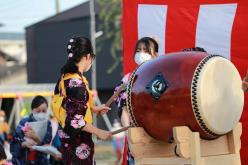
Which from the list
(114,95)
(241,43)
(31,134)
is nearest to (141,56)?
(114,95)

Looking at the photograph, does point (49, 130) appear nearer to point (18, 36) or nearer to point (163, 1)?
point (163, 1)

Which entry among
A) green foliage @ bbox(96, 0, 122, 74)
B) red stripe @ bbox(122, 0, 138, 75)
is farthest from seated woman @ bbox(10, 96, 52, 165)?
green foliage @ bbox(96, 0, 122, 74)

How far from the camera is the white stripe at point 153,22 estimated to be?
4895mm

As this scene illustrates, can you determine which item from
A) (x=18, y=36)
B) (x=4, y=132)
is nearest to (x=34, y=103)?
(x=4, y=132)

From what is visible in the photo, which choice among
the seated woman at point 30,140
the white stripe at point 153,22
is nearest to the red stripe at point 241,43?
the white stripe at point 153,22

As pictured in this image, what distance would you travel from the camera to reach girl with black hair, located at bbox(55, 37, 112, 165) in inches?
144

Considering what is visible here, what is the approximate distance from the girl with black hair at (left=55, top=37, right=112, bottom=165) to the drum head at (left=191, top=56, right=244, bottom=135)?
630 millimetres

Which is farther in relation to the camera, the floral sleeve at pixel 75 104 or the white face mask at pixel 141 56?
the white face mask at pixel 141 56

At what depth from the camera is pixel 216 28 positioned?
183 inches

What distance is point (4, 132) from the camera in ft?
31.6

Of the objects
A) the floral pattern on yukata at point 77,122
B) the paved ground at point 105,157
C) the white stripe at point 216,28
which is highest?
the white stripe at point 216,28

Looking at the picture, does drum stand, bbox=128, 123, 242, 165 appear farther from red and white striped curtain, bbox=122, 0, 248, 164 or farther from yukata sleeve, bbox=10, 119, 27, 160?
yukata sleeve, bbox=10, 119, 27, 160

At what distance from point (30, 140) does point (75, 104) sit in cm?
188

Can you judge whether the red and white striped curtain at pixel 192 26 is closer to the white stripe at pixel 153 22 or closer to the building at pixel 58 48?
the white stripe at pixel 153 22
